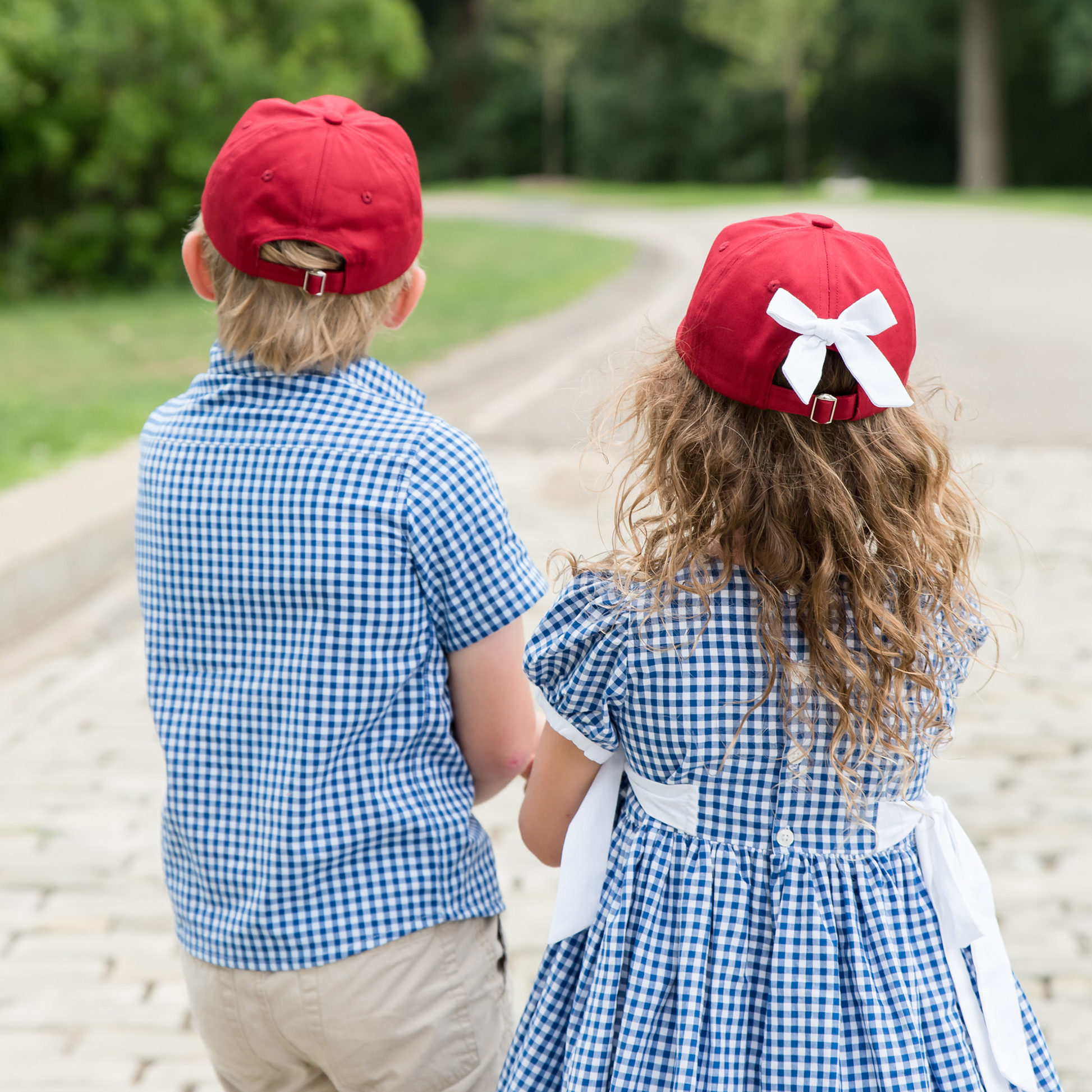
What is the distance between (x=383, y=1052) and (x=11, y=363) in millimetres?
10116

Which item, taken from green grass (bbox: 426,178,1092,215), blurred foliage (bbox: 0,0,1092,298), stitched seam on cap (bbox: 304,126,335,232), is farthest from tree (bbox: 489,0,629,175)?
stitched seam on cap (bbox: 304,126,335,232)

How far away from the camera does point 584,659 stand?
5.15ft

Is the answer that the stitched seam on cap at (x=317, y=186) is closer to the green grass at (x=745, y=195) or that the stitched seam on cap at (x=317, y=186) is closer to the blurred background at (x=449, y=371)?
the blurred background at (x=449, y=371)

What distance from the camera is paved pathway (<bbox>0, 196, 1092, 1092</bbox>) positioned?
9.25ft

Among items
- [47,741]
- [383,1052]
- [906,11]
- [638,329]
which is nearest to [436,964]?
[383,1052]

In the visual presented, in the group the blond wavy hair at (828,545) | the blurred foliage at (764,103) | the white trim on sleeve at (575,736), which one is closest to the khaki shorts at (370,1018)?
the white trim on sleeve at (575,736)

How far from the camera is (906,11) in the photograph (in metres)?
39.4

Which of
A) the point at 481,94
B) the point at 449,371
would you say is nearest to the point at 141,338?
the point at 449,371

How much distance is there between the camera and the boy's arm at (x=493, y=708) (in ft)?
5.73

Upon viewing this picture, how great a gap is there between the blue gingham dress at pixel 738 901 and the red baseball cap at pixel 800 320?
9.6 inches

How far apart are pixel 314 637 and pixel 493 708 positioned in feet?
0.97

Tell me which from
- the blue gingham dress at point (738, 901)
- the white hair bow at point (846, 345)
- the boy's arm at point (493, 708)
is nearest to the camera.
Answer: the white hair bow at point (846, 345)

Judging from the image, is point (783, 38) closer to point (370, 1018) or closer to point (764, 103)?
point (764, 103)

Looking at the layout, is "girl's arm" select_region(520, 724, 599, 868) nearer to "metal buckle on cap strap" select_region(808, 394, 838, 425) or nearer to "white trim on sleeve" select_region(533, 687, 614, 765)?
"white trim on sleeve" select_region(533, 687, 614, 765)
